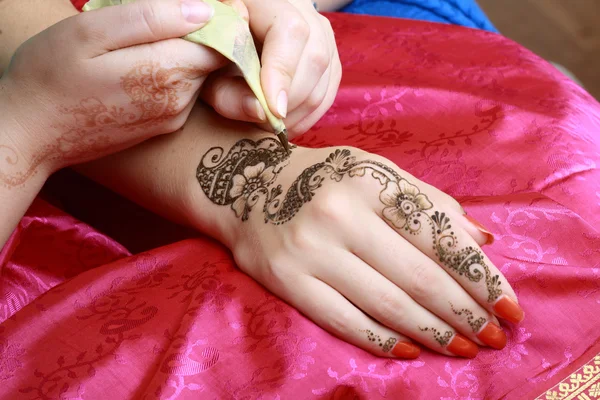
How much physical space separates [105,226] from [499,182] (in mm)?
609

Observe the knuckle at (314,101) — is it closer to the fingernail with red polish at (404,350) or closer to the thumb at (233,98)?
the thumb at (233,98)

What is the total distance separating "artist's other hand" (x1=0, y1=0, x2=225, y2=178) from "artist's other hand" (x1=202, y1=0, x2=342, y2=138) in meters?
0.04

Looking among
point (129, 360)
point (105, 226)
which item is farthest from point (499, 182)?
point (105, 226)

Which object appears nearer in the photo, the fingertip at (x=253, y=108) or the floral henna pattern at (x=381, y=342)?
the floral henna pattern at (x=381, y=342)

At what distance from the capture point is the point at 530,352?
26.1 inches

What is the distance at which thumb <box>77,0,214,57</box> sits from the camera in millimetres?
681

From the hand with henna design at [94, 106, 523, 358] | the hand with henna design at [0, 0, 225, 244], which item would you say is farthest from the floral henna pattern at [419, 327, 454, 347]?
the hand with henna design at [0, 0, 225, 244]

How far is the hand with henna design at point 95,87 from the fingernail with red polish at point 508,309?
0.41 m

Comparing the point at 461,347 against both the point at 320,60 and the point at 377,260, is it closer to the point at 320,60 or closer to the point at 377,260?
the point at 377,260

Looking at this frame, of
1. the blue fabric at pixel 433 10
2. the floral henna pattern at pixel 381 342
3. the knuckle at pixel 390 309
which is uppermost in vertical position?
the blue fabric at pixel 433 10

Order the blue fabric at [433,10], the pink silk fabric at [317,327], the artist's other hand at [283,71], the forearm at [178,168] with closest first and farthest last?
the pink silk fabric at [317,327]
the artist's other hand at [283,71]
the forearm at [178,168]
the blue fabric at [433,10]

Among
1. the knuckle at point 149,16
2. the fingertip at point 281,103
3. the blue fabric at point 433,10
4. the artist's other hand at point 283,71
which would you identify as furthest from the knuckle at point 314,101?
the blue fabric at point 433,10

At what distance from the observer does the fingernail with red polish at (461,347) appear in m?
0.66

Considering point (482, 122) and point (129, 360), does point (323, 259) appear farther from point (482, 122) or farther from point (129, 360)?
point (482, 122)
